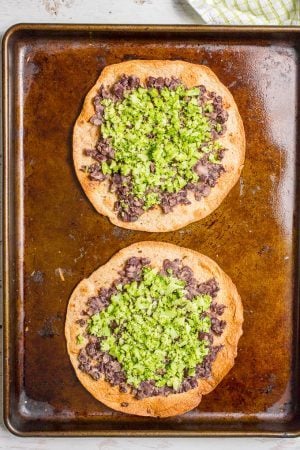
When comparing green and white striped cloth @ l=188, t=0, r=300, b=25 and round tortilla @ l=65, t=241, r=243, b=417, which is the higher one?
green and white striped cloth @ l=188, t=0, r=300, b=25

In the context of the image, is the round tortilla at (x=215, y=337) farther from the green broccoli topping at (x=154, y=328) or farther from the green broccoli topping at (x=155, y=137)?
the green broccoli topping at (x=155, y=137)

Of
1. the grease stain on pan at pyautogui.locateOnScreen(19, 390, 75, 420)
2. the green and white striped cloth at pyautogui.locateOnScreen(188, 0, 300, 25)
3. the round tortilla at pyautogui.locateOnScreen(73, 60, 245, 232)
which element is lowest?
the grease stain on pan at pyautogui.locateOnScreen(19, 390, 75, 420)

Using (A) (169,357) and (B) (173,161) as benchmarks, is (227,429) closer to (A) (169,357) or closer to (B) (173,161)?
(A) (169,357)

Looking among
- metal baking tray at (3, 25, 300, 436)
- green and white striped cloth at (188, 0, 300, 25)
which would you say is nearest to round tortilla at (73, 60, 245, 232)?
metal baking tray at (3, 25, 300, 436)

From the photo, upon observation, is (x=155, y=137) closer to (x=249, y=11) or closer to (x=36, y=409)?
(x=249, y=11)

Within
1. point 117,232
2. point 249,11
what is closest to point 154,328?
point 117,232

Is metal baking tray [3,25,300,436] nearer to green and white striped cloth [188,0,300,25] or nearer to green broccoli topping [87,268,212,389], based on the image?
green and white striped cloth [188,0,300,25]

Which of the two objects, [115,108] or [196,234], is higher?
[115,108]

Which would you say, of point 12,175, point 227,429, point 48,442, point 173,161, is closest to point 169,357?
point 227,429
